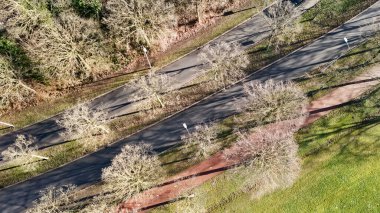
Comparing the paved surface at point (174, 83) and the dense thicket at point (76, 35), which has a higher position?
the dense thicket at point (76, 35)

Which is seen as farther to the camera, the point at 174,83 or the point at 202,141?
the point at 174,83

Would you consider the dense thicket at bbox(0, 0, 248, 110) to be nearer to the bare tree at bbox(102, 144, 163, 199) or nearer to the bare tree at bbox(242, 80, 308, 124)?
the bare tree at bbox(102, 144, 163, 199)

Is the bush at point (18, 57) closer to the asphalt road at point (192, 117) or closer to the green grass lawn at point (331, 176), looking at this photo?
the asphalt road at point (192, 117)

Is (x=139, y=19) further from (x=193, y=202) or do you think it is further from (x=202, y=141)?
(x=193, y=202)

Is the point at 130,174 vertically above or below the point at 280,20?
below

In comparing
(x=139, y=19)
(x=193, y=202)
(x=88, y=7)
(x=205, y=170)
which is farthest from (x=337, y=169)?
(x=88, y=7)

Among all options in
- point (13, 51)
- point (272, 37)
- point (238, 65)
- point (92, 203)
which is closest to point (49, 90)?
point (13, 51)

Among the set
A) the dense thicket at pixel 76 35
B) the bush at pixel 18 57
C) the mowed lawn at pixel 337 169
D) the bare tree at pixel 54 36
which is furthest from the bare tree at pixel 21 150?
the mowed lawn at pixel 337 169

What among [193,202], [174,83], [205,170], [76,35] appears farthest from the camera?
[174,83]
